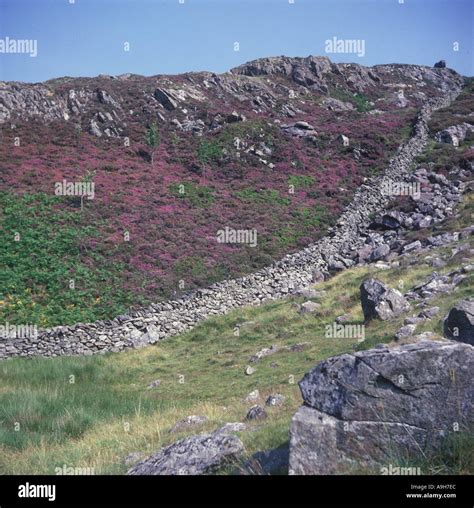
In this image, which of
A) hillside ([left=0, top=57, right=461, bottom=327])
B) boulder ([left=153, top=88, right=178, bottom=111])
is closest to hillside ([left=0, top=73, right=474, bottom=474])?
hillside ([left=0, top=57, right=461, bottom=327])

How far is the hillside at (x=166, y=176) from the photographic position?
26.5m

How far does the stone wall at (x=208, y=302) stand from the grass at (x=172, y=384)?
41.3 inches

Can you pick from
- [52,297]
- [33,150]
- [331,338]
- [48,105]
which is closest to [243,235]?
[52,297]

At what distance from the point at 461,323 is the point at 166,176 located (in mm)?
34309

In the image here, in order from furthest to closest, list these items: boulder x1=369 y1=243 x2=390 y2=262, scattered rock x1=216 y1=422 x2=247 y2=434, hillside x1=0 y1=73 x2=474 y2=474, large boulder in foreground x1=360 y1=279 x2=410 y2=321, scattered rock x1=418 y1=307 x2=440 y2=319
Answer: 1. boulder x1=369 y1=243 x2=390 y2=262
2. large boulder in foreground x1=360 y1=279 x2=410 y2=321
3. scattered rock x1=418 y1=307 x2=440 y2=319
4. hillside x1=0 y1=73 x2=474 y2=474
5. scattered rock x1=216 y1=422 x2=247 y2=434

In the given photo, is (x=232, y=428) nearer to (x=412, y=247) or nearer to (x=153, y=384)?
(x=153, y=384)

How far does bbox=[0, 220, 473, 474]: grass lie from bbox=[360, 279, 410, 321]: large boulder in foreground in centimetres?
58

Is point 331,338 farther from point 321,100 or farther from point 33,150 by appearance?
point 321,100

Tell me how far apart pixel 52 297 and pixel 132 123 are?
1344 inches

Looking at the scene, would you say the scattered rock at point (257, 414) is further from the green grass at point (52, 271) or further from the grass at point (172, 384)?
the green grass at point (52, 271)

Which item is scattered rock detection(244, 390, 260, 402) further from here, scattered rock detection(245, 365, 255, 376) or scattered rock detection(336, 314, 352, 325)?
scattered rock detection(336, 314, 352, 325)

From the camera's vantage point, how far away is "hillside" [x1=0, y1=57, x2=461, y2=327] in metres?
26.5

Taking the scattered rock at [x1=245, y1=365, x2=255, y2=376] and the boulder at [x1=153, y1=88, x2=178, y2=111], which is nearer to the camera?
the scattered rock at [x1=245, y1=365, x2=255, y2=376]

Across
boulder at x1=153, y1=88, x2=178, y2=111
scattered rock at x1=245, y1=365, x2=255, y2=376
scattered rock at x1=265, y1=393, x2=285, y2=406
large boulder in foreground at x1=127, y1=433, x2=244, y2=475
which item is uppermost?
boulder at x1=153, y1=88, x2=178, y2=111
